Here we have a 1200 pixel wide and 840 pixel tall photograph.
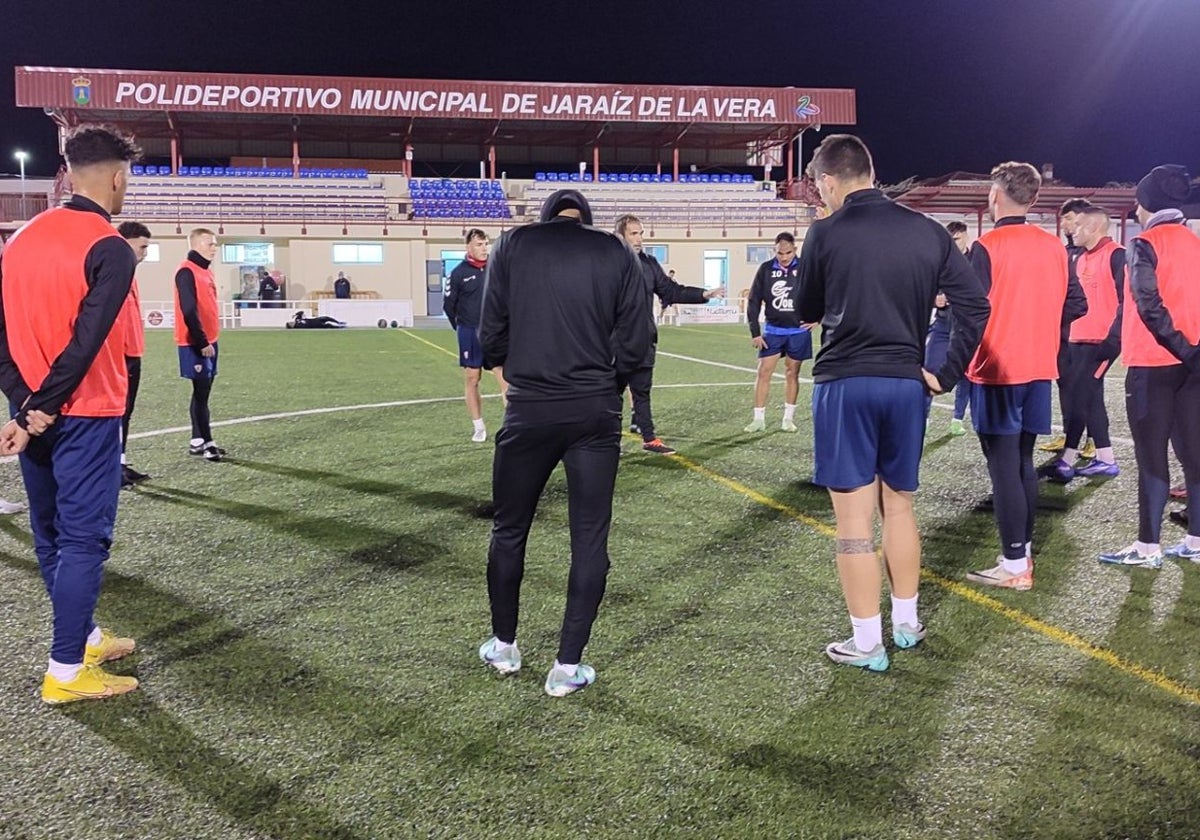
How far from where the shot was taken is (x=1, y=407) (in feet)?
36.3

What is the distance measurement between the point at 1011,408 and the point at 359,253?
122 ft

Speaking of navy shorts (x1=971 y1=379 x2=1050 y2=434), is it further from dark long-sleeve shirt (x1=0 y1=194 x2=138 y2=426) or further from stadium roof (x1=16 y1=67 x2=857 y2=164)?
stadium roof (x1=16 y1=67 x2=857 y2=164)

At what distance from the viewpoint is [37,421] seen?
10.7ft

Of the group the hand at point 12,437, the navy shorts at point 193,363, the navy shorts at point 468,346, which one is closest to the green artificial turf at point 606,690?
the hand at point 12,437

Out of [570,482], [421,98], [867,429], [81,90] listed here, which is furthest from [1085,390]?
[81,90]

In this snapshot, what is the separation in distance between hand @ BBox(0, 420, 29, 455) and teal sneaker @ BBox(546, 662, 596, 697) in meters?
2.22

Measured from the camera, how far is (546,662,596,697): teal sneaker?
3.45 metres

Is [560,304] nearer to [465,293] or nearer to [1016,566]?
[1016,566]

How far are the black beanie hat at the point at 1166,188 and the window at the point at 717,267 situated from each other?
36322 millimetres

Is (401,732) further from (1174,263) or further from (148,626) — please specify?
(1174,263)

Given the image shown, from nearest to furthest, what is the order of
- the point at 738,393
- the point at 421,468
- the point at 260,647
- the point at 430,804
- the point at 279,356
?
1. the point at 430,804
2. the point at 260,647
3. the point at 421,468
4. the point at 738,393
5. the point at 279,356

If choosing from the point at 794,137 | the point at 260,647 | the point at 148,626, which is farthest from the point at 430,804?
the point at 794,137

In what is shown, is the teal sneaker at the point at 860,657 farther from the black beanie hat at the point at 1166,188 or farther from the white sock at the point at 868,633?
the black beanie hat at the point at 1166,188

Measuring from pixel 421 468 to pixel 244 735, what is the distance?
476 cm
